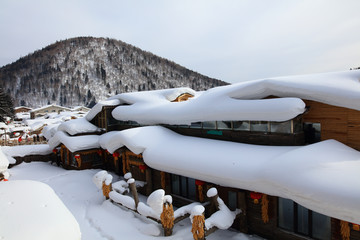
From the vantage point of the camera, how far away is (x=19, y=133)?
41.9 metres

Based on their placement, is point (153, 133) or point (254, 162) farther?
point (153, 133)

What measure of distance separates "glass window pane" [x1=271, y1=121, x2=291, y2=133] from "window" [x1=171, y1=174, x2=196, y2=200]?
4745mm

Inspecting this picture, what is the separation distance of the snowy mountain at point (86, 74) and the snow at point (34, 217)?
109109 mm

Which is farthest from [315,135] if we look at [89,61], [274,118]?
[89,61]

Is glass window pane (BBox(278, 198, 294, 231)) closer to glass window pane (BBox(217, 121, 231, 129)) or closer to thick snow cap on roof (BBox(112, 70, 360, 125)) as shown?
thick snow cap on roof (BBox(112, 70, 360, 125))

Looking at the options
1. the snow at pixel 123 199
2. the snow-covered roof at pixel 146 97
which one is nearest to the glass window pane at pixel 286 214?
the snow at pixel 123 199

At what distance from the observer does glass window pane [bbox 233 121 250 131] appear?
1012 cm

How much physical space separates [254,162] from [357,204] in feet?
10.2

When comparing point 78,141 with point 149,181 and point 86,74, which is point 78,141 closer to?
point 149,181

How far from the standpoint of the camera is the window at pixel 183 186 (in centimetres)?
1109

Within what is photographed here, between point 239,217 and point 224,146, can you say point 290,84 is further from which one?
point 239,217

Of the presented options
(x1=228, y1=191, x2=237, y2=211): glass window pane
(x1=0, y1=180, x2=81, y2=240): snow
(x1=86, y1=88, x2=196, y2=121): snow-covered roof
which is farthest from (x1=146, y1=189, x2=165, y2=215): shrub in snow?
(x1=86, y1=88, x2=196, y2=121): snow-covered roof

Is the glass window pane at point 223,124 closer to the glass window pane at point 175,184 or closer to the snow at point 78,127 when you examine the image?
the glass window pane at point 175,184

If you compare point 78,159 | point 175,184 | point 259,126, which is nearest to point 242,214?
point 259,126
